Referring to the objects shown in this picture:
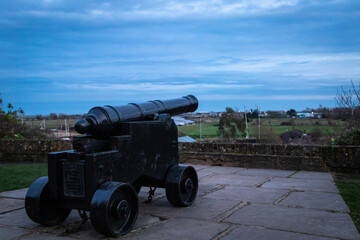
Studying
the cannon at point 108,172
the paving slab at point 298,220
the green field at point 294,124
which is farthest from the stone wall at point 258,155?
the cannon at point 108,172

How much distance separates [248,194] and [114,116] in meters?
2.78

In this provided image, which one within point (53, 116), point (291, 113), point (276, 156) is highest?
point (53, 116)

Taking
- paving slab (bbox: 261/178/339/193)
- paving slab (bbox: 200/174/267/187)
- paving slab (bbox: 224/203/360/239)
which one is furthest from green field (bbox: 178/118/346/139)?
paving slab (bbox: 224/203/360/239)

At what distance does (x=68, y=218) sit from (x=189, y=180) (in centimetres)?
174

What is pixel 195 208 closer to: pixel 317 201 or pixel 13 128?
pixel 317 201

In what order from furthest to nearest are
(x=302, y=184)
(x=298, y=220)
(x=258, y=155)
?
(x=258, y=155) → (x=302, y=184) → (x=298, y=220)

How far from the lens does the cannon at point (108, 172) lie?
429 cm

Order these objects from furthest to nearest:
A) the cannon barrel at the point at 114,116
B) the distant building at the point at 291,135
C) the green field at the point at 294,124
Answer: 1. the distant building at the point at 291,135
2. the green field at the point at 294,124
3. the cannon barrel at the point at 114,116

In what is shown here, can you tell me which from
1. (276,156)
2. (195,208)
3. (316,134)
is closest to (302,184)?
(276,156)

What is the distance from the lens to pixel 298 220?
4.79 meters

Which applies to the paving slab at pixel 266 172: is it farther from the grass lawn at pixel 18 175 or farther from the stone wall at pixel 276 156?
the grass lawn at pixel 18 175

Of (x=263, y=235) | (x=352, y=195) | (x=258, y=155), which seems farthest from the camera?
(x=258, y=155)

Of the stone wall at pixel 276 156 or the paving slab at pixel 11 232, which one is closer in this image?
the paving slab at pixel 11 232

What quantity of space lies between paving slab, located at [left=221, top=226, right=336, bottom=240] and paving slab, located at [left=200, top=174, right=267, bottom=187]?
2.89 m
